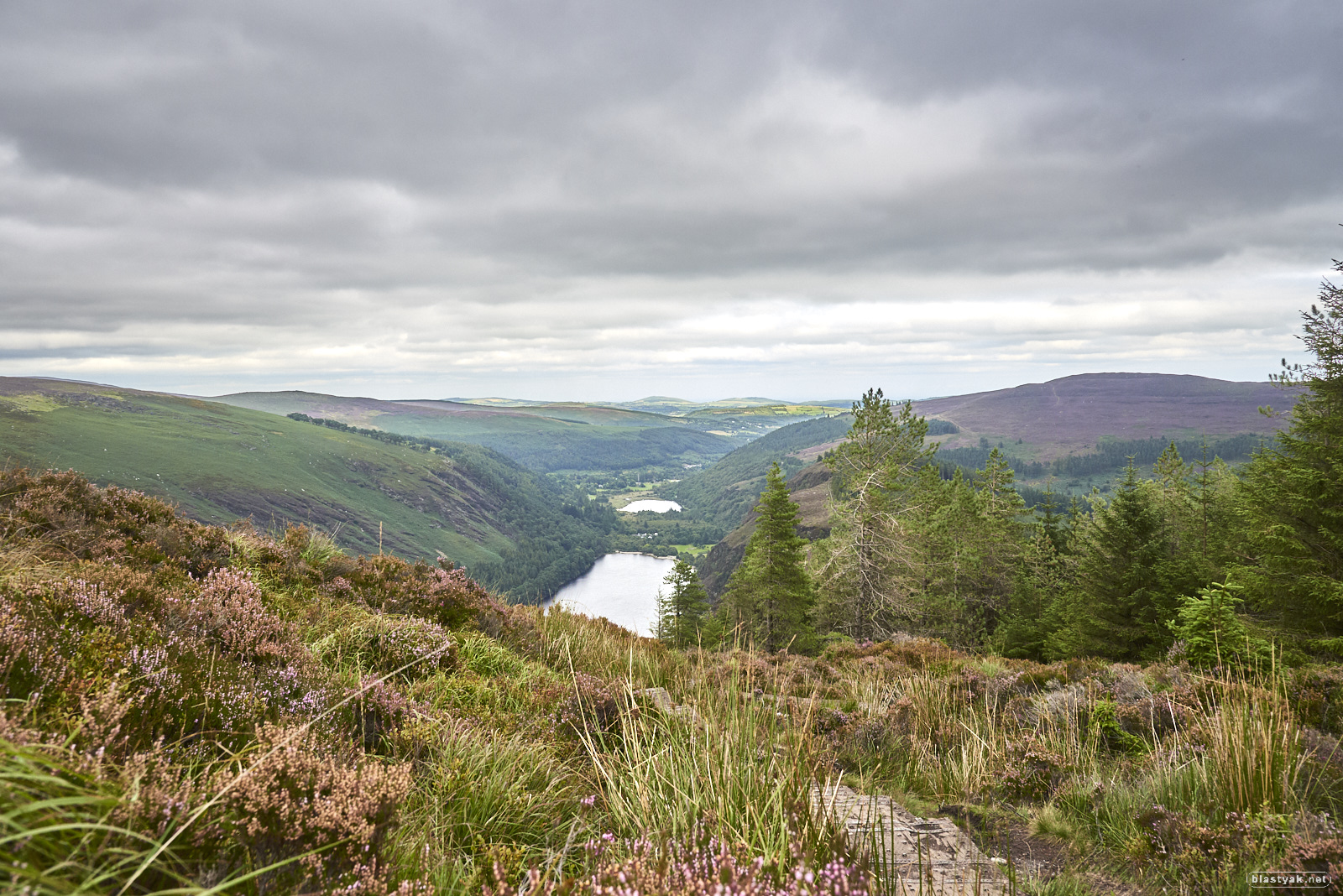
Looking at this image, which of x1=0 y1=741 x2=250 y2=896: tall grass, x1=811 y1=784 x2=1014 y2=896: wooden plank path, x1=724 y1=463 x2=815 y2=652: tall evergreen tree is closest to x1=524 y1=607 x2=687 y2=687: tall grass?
x1=811 y1=784 x2=1014 y2=896: wooden plank path

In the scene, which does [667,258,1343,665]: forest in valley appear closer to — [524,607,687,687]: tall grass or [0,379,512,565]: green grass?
[524,607,687,687]: tall grass

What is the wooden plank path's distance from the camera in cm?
277

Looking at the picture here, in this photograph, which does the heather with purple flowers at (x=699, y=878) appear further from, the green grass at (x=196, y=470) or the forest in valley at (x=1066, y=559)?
the green grass at (x=196, y=470)

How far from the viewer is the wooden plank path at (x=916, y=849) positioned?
2.77 m

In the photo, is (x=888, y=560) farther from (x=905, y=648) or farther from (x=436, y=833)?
(x=436, y=833)

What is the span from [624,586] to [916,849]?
144973 millimetres

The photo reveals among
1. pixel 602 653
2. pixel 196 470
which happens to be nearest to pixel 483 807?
pixel 602 653

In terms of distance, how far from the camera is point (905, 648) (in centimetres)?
1303

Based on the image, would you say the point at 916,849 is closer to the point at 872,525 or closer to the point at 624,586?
the point at 872,525

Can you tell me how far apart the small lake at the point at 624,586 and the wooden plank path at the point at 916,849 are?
260ft

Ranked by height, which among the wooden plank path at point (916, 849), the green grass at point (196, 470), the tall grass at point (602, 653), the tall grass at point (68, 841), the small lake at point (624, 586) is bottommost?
the small lake at point (624, 586)

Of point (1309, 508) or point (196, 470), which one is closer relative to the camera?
point (1309, 508)

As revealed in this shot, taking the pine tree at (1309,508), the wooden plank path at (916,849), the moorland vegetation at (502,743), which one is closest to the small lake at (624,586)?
the pine tree at (1309,508)

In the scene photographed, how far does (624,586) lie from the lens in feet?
473
